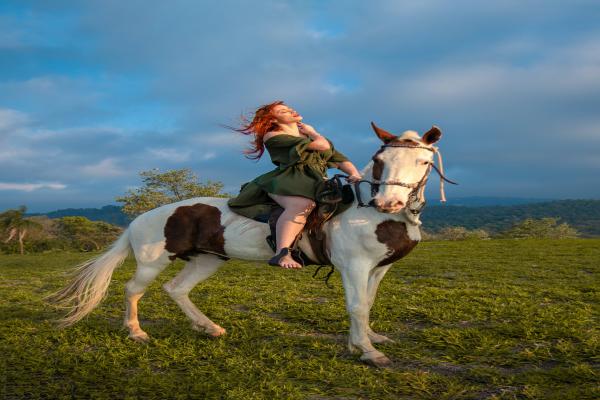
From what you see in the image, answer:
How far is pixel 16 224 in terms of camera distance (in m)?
29.7

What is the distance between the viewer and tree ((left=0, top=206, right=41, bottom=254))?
1158 inches

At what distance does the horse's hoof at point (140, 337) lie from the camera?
4934mm

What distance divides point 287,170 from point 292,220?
0.51m

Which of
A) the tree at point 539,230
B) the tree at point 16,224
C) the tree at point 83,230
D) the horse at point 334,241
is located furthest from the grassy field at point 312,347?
the tree at point 539,230

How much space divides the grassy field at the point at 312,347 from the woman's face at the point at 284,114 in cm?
230

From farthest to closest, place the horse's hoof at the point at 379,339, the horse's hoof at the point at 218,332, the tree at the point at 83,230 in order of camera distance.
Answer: the tree at the point at 83,230 < the horse's hoof at the point at 218,332 < the horse's hoof at the point at 379,339

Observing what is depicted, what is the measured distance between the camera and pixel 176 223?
5.07 meters

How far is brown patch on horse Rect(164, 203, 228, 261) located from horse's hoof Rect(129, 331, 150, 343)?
0.88 metres

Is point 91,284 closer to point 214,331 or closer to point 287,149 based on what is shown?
point 214,331

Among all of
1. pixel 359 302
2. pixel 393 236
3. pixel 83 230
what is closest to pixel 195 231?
pixel 359 302

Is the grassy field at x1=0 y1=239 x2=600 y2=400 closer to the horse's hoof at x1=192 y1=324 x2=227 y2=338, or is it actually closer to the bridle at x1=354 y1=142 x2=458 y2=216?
the horse's hoof at x1=192 y1=324 x2=227 y2=338

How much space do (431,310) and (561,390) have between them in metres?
2.48

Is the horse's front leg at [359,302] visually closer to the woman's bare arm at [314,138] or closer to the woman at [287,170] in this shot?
the woman at [287,170]

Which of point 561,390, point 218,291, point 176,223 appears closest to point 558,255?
point 218,291
